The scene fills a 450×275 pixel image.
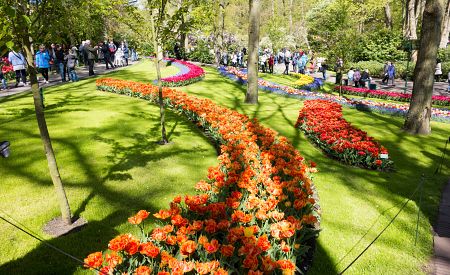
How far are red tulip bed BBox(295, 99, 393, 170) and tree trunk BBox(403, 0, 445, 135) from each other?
2736mm

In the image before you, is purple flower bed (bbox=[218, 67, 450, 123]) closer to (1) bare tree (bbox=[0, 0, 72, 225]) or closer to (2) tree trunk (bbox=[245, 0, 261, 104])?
(2) tree trunk (bbox=[245, 0, 261, 104])

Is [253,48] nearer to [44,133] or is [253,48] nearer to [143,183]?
[143,183]

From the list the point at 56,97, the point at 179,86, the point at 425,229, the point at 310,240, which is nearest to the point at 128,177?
the point at 310,240

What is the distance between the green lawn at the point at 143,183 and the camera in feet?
14.8

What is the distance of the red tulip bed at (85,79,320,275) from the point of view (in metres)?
3.00

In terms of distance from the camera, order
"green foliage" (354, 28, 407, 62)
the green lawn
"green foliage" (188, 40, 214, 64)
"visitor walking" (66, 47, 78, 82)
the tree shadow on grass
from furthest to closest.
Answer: "green foliage" (188, 40, 214, 64), "green foliage" (354, 28, 407, 62), "visitor walking" (66, 47, 78, 82), the green lawn, the tree shadow on grass

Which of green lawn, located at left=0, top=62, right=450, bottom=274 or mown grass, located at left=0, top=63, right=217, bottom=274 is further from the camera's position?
green lawn, located at left=0, top=62, right=450, bottom=274

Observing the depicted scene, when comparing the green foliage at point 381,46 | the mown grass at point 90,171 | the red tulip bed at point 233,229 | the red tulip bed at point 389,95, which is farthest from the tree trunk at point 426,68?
the green foliage at point 381,46

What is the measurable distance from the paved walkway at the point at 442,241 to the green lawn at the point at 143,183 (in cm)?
12

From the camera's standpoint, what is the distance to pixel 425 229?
5527mm

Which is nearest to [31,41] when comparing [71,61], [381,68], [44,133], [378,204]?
[44,133]

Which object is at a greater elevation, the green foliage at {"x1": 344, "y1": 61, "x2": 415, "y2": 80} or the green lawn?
the green foliage at {"x1": 344, "y1": 61, "x2": 415, "y2": 80}

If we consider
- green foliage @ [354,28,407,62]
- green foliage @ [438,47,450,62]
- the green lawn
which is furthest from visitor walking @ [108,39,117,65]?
green foliage @ [438,47,450,62]

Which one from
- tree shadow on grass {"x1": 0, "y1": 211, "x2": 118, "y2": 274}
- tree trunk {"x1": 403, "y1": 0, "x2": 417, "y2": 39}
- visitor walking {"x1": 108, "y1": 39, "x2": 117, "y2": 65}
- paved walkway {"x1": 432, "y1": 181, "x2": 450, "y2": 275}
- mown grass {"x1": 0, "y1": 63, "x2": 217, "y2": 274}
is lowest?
paved walkway {"x1": 432, "y1": 181, "x2": 450, "y2": 275}
